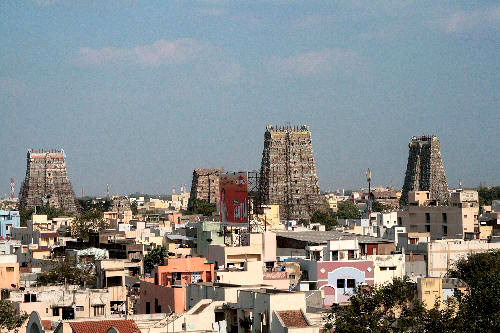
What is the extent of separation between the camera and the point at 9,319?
120ft

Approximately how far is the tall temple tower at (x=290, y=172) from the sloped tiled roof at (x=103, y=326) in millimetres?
112904

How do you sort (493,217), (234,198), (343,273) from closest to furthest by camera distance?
(343,273) < (234,198) < (493,217)

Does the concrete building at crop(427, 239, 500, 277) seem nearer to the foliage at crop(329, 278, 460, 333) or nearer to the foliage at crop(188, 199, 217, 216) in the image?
the foliage at crop(329, 278, 460, 333)

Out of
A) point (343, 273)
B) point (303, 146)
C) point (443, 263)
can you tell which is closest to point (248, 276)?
point (343, 273)

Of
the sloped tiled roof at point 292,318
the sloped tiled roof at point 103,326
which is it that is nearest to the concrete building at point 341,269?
the sloped tiled roof at point 103,326

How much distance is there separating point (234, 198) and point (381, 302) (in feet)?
91.0

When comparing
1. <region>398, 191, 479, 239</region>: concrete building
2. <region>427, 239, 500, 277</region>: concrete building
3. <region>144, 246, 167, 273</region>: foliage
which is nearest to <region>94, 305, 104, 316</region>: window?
<region>144, 246, 167, 273</region>: foliage

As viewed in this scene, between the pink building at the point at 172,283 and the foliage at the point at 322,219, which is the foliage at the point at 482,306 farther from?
the foliage at the point at 322,219

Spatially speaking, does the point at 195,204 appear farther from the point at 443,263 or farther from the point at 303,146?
the point at 443,263

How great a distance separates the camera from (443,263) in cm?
6294

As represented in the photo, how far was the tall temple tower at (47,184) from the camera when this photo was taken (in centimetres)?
17175

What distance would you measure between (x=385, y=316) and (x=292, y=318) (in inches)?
154

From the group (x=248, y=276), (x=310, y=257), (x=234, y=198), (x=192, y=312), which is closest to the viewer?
(x=192, y=312)

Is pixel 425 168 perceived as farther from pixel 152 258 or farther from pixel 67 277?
pixel 67 277
